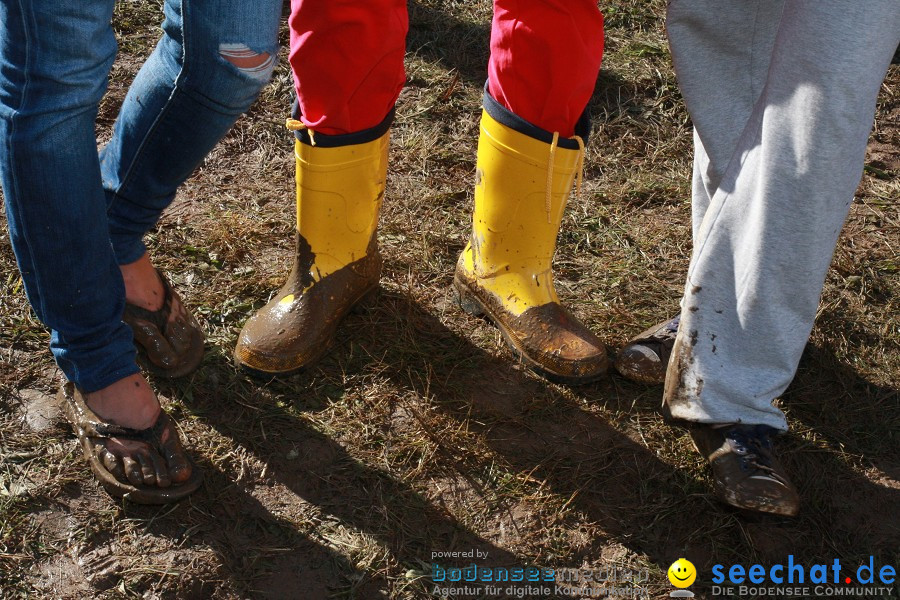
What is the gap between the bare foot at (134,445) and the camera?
1.73m

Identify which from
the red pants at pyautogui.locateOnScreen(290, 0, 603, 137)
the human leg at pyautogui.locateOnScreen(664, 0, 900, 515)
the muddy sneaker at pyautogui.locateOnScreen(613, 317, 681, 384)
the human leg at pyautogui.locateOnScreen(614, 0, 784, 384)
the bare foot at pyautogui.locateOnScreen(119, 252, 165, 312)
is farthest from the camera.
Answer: the muddy sneaker at pyautogui.locateOnScreen(613, 317, 681, 384)

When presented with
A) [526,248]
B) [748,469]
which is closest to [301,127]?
[526,248]

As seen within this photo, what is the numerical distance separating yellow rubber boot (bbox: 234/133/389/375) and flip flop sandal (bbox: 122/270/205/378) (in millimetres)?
110

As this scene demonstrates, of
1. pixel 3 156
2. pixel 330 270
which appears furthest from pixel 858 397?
pixel 3 156

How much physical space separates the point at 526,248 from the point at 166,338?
2.92ft

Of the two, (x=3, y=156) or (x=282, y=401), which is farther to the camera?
(x=282, y=401)

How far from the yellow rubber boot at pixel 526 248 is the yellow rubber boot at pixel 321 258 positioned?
28cm

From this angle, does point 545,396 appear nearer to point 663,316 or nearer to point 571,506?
point 571,506

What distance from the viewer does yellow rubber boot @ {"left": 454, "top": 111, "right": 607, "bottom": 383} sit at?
2.04 meters

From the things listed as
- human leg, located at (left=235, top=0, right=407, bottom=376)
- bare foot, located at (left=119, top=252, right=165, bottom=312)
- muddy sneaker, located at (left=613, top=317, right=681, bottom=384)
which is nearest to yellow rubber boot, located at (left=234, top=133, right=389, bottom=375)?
human leg, located at (left=235, top=0, right=407, bottom=376)

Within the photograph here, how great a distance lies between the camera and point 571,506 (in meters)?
1.82

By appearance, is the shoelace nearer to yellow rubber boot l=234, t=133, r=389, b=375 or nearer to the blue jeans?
yellow rubber boot l=234, t=133, r=389, b=375

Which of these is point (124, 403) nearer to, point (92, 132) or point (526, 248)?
point (92, 132)

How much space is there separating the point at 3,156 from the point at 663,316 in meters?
1.63
